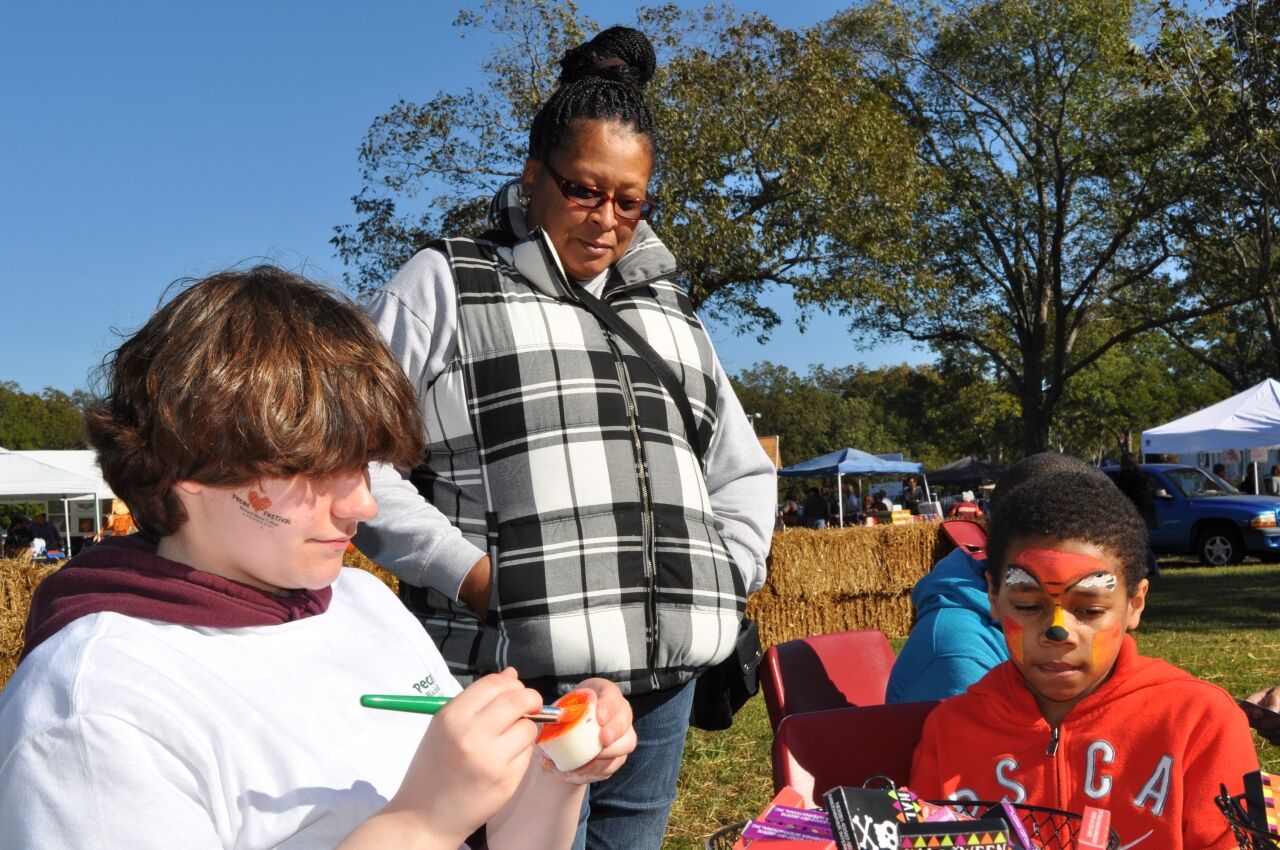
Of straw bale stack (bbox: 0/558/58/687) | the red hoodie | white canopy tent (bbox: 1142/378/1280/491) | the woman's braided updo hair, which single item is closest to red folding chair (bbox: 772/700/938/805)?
the red hoodie

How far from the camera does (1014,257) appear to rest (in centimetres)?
2939

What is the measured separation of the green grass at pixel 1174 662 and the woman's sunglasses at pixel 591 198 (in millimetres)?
3509

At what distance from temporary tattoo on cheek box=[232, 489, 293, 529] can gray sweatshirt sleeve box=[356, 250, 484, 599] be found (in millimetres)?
773

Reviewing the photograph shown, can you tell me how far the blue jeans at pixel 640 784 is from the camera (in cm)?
227

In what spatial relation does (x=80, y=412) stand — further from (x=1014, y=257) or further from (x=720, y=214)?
(x=1014, y=257)

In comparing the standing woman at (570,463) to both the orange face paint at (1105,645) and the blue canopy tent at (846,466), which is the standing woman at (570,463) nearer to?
the orange face paint at (1105,645)

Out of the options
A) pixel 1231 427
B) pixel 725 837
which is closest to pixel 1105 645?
pixel 725 837

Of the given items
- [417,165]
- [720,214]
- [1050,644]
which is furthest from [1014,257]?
[1050,644]

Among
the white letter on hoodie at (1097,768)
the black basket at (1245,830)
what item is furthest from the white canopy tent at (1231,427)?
the black basket at (1245,830)

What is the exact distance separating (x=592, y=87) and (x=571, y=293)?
45cm

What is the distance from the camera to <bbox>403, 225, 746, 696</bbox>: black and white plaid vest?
→ 2102mm

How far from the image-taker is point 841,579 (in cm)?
1150

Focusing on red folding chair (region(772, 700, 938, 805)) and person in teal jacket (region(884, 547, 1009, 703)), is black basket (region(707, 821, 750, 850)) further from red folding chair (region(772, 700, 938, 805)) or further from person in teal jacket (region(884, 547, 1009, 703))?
person in teal jacket (region(884, 547, 1009, 703))

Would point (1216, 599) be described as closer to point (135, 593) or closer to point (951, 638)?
point (951, 638)
